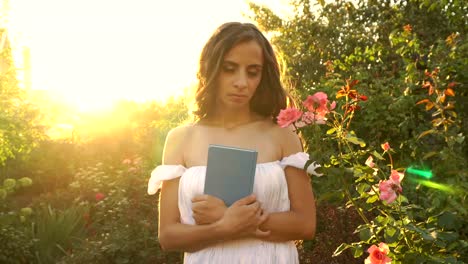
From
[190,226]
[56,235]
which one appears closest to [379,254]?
[190,226]

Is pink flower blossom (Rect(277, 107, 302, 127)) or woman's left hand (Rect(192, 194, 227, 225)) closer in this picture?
woman's left hand (Rect(192, 194, 227, 225))

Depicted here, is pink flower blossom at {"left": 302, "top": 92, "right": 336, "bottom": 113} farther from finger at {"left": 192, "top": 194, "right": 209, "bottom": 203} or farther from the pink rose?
finger at {"left": 192, "top": 194, "right": 209, "bottom": 203}

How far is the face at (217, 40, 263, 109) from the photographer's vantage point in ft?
8.36

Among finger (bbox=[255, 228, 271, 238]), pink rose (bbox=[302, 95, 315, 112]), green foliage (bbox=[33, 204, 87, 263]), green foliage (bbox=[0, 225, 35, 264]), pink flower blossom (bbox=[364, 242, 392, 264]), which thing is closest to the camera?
finger (bbox=[255, 228, 271, 238])

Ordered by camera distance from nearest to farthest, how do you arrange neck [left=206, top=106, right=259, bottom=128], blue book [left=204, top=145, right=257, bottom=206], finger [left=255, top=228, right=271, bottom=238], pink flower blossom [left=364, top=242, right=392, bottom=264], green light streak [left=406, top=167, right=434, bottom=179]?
blue book [left=204, top=145, right=257, bottom=206], finger [left=255, top=228, right=271, bottom=238], neck [left=206, top=106, right=259, bottom=128], pink flower blossom [left=364, top=242, right=392, bottom=264], green light streak [left=406, top=167, right=434, bottom=179]

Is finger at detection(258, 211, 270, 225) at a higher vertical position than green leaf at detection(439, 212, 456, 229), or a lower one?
higher

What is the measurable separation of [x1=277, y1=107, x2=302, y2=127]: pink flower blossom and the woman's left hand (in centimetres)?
38

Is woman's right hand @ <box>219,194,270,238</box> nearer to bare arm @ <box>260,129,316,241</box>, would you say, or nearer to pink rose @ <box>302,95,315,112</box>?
bare arm @ <box>260,129,316,241</box>

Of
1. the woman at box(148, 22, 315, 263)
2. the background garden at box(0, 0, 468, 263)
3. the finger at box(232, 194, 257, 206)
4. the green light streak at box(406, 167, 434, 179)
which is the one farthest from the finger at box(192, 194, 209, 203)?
the green light streak at box(406, 167, 434, 179)

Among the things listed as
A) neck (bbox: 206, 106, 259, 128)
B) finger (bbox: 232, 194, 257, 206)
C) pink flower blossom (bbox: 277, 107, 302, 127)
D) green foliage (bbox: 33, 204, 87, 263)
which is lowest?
green foliage (bbox: 33, 204, 87, 263)

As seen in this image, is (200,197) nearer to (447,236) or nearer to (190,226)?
(190,226)

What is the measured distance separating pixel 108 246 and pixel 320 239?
2.00 meters

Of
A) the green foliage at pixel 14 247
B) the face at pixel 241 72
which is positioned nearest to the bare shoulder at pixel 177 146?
the face at pixel 241 72

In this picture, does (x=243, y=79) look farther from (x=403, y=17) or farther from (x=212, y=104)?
(x=403, y=17)
